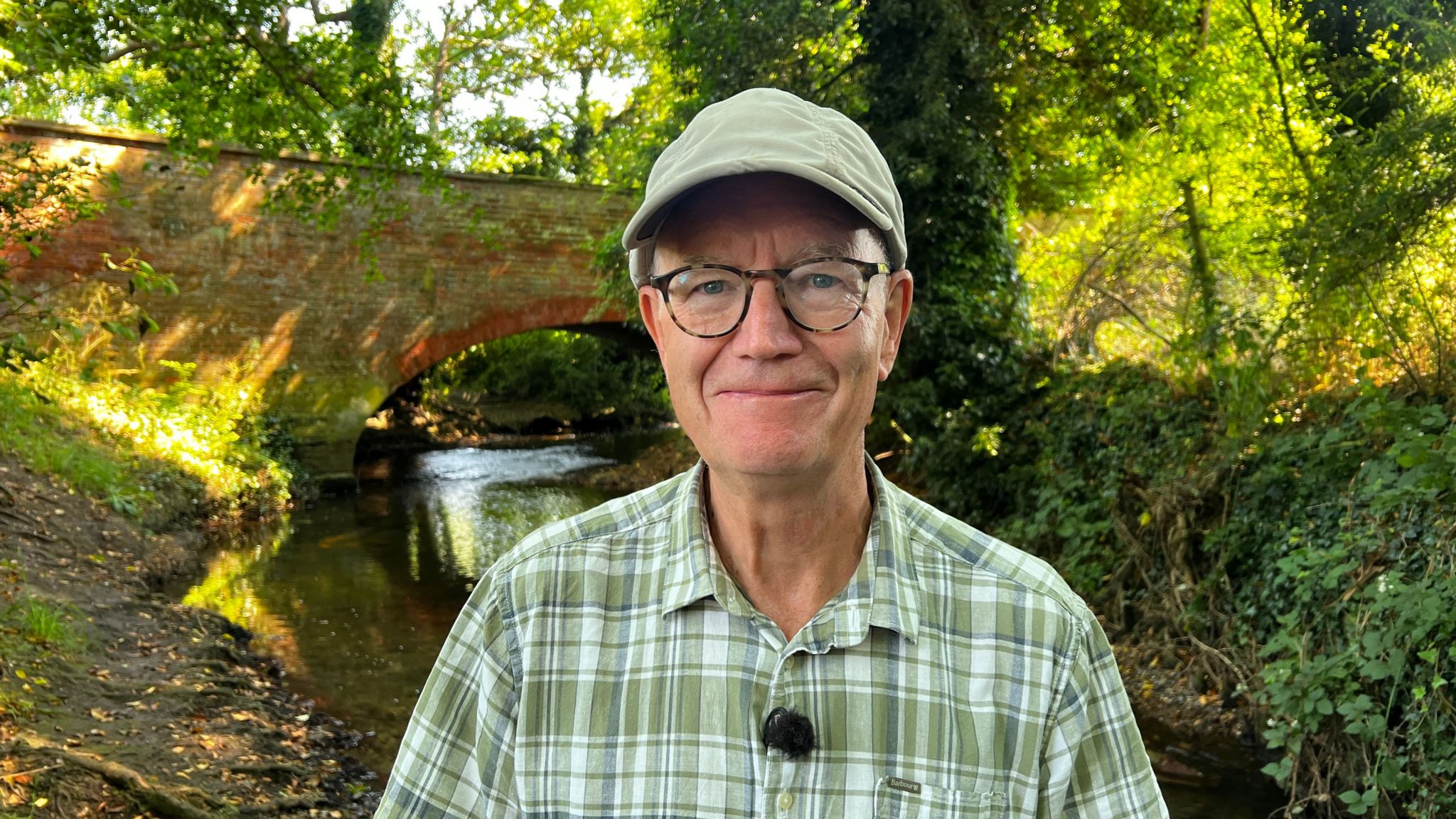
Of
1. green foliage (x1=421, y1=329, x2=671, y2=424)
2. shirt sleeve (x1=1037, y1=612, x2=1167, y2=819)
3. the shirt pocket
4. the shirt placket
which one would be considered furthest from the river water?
green foliage (x1=421, y1=329, x2=671, y2=424)

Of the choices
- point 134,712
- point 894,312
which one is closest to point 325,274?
point 134,712

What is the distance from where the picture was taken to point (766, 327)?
1.37 meters

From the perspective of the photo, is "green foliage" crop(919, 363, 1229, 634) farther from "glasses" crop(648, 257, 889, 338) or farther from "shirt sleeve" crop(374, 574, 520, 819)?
"shirt sleeve" crop(374, 574, 520, 819)

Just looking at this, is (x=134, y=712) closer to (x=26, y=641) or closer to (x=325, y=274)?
(x=26, y=641)

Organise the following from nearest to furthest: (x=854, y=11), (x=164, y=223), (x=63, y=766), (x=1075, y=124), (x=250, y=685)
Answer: (x=63, y=766) → (x=250, y=685) → (x=854, y=11) → (x=1075, y=124) → (x=164, y=223)

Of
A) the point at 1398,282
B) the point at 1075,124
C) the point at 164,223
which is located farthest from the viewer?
the point at 164,223

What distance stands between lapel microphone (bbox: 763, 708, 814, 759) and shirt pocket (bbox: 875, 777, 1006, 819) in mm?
101

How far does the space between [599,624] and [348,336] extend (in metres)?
14.7

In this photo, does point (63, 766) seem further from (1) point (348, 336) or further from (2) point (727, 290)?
(1) point (348, 336)

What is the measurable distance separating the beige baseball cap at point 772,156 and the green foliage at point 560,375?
22.9m

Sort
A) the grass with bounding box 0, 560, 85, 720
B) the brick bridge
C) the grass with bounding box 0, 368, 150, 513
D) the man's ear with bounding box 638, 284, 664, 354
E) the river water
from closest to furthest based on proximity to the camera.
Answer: the man's ear with bounding box 638, 284, 664, 354 < the grass with bounding box 0, 560, 85, 720 < the river water < the grass with bounding box 0, 368, 150, 513 < the brick bridge

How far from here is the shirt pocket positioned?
1.32 meters

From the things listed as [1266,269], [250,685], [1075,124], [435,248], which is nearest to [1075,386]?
[1266,269]

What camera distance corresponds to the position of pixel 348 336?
15.2 meters
